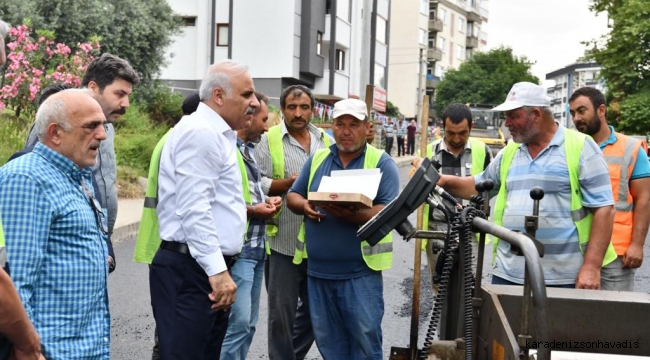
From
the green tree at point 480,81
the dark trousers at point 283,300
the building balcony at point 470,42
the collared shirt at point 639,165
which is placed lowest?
the dark trousers at point 283,300

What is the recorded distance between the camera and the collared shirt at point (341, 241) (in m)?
4.89

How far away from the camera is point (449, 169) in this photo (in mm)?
6785

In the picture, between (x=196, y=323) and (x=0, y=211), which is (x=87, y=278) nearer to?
(x=0, y=211)

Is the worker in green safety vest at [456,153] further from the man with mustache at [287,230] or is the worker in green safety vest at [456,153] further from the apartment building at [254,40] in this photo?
the apartment building at [254,40]

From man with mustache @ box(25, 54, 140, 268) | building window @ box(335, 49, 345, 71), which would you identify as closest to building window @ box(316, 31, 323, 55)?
building window @ box(335, 49, 345, 71)

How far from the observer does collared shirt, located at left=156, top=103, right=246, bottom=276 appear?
381 cm

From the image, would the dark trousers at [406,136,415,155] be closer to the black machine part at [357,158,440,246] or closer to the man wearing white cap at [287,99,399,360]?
the man wearing white cap at [287,99,399,360]

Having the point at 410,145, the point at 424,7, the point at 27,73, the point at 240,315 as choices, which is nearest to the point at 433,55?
the point at 424,7

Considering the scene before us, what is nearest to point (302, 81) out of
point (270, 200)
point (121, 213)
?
point (121, 213)

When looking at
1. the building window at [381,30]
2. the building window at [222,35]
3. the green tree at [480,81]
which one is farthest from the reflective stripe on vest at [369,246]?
the green tree at [480,81]

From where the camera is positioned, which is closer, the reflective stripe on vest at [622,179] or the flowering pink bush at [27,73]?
the reflective stripe on vest at [622,179]

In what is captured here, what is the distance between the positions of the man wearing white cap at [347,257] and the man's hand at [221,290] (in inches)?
42.1

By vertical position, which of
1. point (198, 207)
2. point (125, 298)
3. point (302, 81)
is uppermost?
point (302, 81)

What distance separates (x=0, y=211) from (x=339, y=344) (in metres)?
2.51
